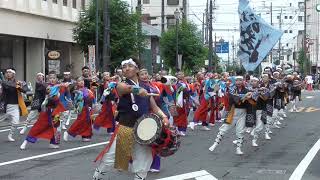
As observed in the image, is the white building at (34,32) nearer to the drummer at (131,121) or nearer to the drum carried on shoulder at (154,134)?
the drummer at (131,121)

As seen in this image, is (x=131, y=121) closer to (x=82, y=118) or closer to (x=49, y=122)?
(x=49, y=122)

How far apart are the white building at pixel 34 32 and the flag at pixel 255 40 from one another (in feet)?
55.1

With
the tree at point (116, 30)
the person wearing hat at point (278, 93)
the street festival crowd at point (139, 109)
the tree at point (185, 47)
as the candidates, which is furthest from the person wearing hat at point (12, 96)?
the tree at point (185, 47)

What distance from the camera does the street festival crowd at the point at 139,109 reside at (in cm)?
767

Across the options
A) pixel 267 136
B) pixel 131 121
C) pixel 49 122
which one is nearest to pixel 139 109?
pixel 131 121

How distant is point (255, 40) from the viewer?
687 inches

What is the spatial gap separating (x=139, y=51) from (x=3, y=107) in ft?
72.4

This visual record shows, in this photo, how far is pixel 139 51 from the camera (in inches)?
1501

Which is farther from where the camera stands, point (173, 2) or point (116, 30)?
point (173, 2)

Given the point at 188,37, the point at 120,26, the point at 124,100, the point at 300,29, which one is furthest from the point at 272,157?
the point at 300,29

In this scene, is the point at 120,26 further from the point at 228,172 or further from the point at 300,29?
the point at 300,29

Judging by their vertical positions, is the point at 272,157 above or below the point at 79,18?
below

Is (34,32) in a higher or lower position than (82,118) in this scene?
higher

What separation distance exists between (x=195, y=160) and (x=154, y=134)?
493 centimetres
